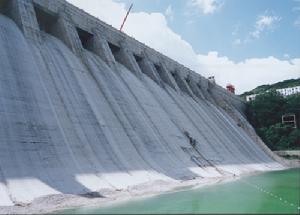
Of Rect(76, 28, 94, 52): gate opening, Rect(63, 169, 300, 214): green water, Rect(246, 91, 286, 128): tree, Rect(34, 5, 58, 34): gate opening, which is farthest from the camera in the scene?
Rect(246, 91, 286, 128): tree

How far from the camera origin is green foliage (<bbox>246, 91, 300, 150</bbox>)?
149ft

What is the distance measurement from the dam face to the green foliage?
11.8m

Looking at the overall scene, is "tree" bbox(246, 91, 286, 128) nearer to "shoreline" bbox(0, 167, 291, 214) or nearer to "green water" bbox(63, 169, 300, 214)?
"shoreline" bbox(0, 167, 291, 214)

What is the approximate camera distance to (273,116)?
49.8 meters

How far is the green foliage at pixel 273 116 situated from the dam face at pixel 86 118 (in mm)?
11752

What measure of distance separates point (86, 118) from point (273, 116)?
3630cm

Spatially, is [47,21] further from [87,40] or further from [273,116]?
[273,116]

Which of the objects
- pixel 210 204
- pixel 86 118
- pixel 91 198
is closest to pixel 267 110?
pixel 86 118

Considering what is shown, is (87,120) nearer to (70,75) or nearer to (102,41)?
(70,75)

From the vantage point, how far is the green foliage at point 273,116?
149ft

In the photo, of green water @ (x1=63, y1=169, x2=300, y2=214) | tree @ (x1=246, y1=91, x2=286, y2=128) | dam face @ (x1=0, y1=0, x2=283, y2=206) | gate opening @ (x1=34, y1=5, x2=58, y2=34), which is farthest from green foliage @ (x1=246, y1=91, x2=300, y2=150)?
green water @ (x1=63, y1=169, x2=300, y2=214)

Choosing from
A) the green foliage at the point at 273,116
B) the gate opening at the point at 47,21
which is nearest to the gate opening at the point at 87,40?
the gate opening at the point at 47,21

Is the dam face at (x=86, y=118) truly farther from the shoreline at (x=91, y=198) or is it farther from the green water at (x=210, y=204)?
the green water at (x=210, y=204)

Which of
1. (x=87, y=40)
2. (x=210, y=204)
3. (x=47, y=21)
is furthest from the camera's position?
(x=87, y=40)
